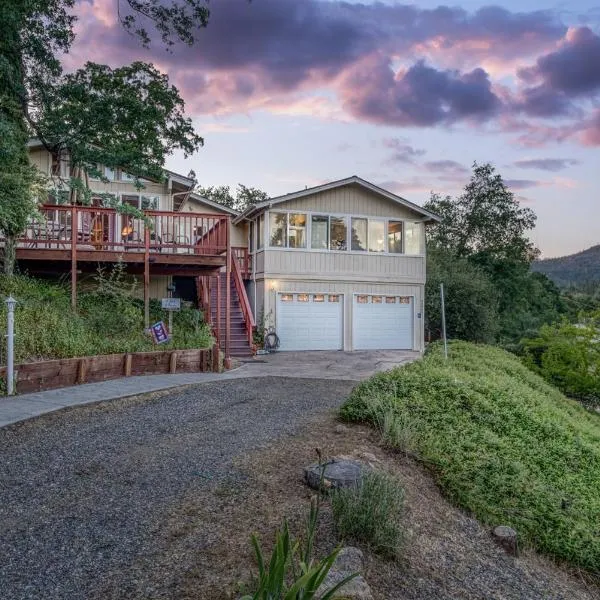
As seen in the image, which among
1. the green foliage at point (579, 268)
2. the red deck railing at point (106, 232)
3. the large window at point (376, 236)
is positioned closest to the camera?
the red deck railing at point (106, 232)

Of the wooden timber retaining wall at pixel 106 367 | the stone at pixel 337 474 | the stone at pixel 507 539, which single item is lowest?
the stone at pixel 507 539

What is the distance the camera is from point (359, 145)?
18906mm

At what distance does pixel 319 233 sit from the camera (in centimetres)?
1770

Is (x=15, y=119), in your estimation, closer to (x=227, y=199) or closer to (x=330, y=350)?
(x=330, y=350)

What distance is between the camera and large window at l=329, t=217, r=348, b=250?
58.3 feet

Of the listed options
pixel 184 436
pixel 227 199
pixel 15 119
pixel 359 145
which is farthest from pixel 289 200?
pixel 227 199

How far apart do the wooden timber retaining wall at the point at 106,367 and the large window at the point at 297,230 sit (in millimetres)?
7067

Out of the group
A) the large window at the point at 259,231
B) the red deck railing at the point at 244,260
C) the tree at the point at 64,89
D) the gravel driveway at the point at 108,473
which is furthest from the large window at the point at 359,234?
the gravel driveway at the point at 108,473

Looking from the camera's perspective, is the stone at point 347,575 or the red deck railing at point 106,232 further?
the red deck railing at point 106,232

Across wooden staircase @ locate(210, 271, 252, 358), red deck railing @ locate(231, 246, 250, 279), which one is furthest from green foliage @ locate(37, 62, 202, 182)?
red deck railing @ locate(231, 246, 250, 279)

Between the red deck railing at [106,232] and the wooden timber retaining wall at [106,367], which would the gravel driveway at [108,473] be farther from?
the red deck railing at [106,232]

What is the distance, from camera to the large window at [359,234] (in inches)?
709

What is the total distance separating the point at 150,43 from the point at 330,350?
34.4 feet

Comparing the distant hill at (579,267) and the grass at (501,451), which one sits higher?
the distant hill at (579,267)
